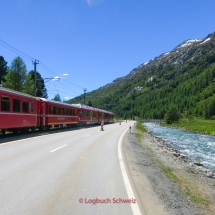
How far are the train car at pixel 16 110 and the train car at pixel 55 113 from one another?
167cm

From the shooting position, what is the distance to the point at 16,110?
1989 cm

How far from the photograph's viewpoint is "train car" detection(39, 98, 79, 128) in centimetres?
2639

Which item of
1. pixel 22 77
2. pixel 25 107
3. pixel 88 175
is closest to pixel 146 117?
pixel 22 77

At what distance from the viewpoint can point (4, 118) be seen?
59.1ft

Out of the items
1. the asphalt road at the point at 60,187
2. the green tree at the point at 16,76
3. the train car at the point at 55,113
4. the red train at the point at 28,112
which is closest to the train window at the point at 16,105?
the red train at the point at 28,112

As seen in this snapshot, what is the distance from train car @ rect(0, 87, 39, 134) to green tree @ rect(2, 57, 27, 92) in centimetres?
3263

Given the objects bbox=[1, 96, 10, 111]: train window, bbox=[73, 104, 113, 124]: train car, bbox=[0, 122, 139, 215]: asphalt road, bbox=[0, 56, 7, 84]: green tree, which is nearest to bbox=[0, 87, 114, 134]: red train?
bbox=[1, 96, 10, 111]: train window

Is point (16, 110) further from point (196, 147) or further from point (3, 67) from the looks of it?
point (3, 67)

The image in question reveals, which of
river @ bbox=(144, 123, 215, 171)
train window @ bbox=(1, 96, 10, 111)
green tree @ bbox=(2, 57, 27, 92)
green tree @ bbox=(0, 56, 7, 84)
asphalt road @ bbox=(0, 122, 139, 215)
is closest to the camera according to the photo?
asphalt road @ bbox=(0, 122, 139, 215)

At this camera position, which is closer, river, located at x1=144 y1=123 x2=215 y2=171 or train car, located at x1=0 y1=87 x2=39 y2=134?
train car, located at x1=0 y1=87 x2=39 y2=134

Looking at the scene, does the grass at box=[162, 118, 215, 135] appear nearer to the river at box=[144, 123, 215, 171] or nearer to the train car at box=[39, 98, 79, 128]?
the river at box=[144, 123, 215, 171]

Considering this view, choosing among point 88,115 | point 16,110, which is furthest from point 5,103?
point 88,115

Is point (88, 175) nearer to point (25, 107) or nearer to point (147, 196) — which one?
point (147, 196)

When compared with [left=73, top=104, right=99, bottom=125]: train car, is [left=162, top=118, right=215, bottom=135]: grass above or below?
below
